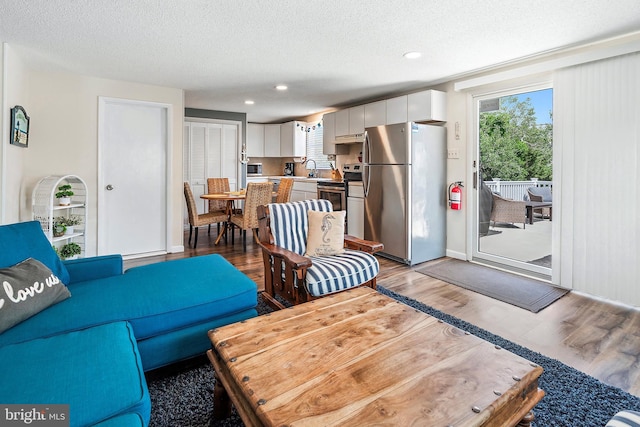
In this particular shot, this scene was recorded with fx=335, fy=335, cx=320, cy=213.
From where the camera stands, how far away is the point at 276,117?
7.23 metres

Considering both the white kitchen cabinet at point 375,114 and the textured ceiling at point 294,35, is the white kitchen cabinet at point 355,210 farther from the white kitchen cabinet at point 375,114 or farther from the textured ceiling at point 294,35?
the textured ceiling at point 294,35

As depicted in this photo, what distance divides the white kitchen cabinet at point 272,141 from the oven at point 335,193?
2396 mm

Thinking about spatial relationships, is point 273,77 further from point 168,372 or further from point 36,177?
point 168,372

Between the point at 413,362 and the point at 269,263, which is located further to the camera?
the point at 269,263

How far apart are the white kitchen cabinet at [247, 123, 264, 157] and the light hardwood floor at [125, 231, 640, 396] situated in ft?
15.0

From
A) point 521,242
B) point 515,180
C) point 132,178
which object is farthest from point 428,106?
point 132,178

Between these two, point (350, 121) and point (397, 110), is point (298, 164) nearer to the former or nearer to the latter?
point (350, 121)

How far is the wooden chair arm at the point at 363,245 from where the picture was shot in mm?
2766

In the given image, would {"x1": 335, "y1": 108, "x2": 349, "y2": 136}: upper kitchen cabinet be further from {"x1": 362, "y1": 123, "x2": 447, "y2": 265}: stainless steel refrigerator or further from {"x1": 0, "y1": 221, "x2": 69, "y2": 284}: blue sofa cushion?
{"x1": 0, "y1": 221, "x2": 69, "y2": 284}: blue sofa cushion

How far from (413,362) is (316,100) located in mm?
4863

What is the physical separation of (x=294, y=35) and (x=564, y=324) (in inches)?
123

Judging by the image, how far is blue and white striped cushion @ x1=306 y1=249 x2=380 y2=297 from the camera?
2330 millimetres

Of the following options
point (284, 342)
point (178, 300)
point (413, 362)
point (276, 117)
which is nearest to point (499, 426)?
point (413, 362)

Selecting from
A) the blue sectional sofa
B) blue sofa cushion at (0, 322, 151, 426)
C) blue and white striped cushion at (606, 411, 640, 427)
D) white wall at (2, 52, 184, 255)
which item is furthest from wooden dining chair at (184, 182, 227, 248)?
blue and white striped cushion at (606, 411, 640, 427)
